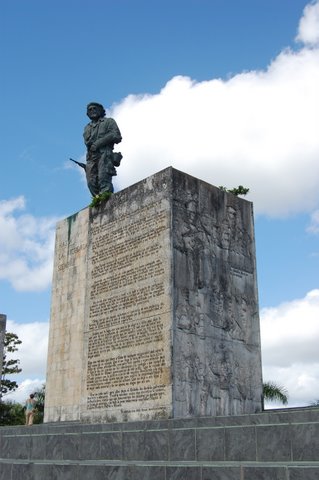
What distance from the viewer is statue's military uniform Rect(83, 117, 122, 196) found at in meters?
16.0

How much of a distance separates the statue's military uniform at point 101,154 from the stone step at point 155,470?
740 cm

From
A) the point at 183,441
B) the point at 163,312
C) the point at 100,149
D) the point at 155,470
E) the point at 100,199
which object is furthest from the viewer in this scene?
the point at 100,149

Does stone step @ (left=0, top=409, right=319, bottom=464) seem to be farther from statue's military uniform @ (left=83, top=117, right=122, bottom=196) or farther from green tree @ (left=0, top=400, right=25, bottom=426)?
green tree @ (left=0, top=400, right=25, bottom=426)

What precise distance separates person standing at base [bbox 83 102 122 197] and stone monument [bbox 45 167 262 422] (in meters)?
1.04

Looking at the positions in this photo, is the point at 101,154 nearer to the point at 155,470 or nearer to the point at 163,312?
the point at 163,312

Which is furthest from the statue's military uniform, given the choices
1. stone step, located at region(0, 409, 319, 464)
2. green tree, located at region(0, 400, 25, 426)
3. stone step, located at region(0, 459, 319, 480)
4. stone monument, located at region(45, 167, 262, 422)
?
green tree, located at region(0, 400, 25, 426)

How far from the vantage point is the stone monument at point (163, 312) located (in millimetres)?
12102

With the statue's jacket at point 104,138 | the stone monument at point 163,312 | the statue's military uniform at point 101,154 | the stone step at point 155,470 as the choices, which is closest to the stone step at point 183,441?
the stone step at point 155,470

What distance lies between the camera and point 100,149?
16250 mm

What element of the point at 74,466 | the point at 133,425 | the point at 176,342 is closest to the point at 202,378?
the point at 176,342

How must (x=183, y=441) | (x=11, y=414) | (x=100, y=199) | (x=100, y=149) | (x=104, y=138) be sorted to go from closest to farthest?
(x=183, y=441), (x=100, y=199), (x=104, y=138), (x=100, y=149), (x=11, y=414)

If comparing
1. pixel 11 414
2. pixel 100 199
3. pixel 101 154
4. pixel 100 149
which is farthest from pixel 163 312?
pixel 11 414

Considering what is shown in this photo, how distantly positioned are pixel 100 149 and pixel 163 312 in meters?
6.03

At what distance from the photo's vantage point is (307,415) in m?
8.16
